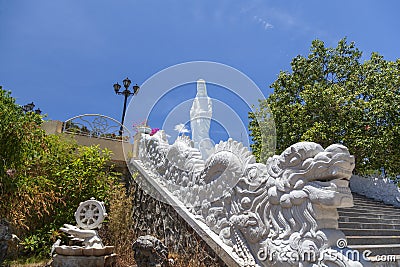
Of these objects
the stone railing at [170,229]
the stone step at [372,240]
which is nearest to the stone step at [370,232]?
the stone step at [372,240]

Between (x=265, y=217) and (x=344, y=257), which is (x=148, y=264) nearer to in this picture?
(x=265, y=217)

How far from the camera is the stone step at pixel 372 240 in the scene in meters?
3.40

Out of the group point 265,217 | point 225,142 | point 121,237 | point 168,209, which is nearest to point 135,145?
point 121,237

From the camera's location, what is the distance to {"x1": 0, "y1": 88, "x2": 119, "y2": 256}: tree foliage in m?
4.46

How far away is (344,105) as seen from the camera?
9.23 metres

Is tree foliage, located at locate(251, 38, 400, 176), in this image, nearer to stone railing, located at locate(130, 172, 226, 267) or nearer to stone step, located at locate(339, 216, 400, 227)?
stone step, located at locate(339, 216, 400, 227)

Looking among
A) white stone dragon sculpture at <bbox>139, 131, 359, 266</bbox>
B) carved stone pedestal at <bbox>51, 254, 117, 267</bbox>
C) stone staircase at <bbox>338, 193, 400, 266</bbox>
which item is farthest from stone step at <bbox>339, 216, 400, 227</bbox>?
carved stone pedestal at <bbox>51, 254, 117, 267</bbox>

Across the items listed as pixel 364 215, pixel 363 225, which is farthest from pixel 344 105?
pixel 363 225

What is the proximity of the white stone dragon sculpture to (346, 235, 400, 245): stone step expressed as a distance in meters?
0.89

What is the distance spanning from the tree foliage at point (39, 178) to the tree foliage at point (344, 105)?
6047mm

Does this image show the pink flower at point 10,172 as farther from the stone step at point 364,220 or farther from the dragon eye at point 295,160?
the stone step at point 364,220

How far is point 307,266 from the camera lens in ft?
8.67

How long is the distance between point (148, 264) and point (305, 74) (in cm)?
917

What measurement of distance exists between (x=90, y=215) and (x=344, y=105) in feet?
25.8
